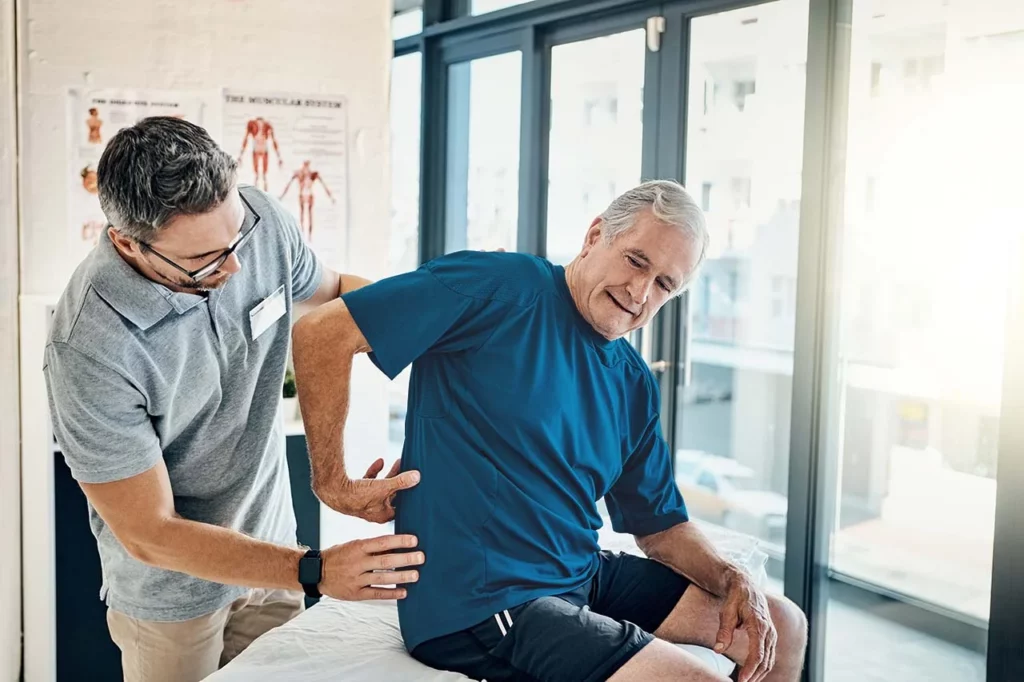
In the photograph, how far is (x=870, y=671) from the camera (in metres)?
2.69

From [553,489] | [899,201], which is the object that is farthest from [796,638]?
[899,201]

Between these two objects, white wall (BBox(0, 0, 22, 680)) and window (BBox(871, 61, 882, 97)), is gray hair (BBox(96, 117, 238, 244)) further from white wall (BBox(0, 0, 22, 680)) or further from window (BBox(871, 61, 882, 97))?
window (BBox(871, 61, 882, 97))

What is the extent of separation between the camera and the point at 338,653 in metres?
1.67

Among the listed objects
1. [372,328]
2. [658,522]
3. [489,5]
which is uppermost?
[489,5]

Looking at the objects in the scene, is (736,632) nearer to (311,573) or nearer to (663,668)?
(663,668)

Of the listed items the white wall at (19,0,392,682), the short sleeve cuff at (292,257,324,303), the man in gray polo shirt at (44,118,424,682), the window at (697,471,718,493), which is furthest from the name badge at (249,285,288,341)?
the window at (697,471,718,493)

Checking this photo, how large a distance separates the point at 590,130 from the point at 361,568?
7.67 feet

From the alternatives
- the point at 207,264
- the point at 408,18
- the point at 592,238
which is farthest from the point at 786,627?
the point at 408,18

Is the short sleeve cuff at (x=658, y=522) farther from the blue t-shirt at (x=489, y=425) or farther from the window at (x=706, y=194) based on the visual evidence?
the window at (x=706, y=194)

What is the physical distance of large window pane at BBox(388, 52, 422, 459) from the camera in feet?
14.1

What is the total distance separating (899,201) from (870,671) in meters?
1.35

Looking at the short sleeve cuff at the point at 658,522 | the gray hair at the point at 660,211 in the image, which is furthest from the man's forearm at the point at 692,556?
the gray hair at the point at 660,211

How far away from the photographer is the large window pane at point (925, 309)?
7.41 ft

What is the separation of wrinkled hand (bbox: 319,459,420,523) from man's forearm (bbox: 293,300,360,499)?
0.02 meters
